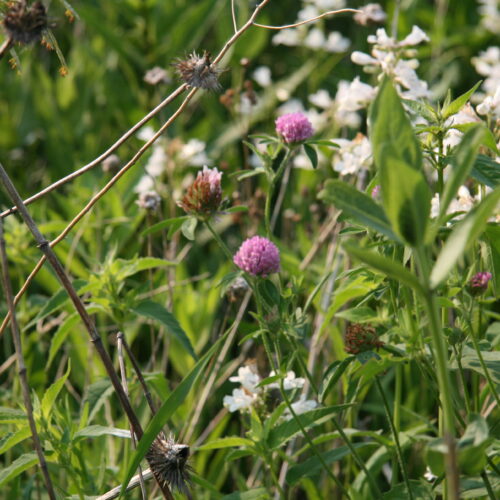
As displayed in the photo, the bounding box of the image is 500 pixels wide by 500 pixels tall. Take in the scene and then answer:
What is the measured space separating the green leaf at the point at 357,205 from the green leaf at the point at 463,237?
47mm

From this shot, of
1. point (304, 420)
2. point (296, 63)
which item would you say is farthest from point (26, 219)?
point (296, 63)

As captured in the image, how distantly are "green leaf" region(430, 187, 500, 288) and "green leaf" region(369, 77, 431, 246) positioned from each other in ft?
0.09

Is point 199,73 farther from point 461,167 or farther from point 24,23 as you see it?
point 461,167

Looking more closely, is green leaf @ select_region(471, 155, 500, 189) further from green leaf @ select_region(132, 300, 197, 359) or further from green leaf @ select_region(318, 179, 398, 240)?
green leaf @ select_region(132, 300, 197, 359)

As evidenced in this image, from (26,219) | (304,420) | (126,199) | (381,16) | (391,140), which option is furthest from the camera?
(126,199)

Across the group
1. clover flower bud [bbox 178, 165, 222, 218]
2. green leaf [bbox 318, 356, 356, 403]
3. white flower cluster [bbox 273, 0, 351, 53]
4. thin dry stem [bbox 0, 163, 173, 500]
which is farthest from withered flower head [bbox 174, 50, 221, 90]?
white flower cluster [bbox 273, 0, 351, 53]

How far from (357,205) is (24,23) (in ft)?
1.21

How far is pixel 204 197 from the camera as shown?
94 cm

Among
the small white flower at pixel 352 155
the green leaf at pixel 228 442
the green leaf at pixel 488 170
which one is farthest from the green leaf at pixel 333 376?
the small white flower at pixel 352 155

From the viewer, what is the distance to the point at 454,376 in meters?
1.35

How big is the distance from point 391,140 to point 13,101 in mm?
2190

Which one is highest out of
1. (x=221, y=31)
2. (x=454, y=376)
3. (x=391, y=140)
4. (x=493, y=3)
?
(x=391, y=140)

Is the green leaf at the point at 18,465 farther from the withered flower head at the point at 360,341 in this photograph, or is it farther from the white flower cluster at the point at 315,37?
the white flower cluster at the point at 315,37

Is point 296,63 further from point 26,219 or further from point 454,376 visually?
point 26,219
